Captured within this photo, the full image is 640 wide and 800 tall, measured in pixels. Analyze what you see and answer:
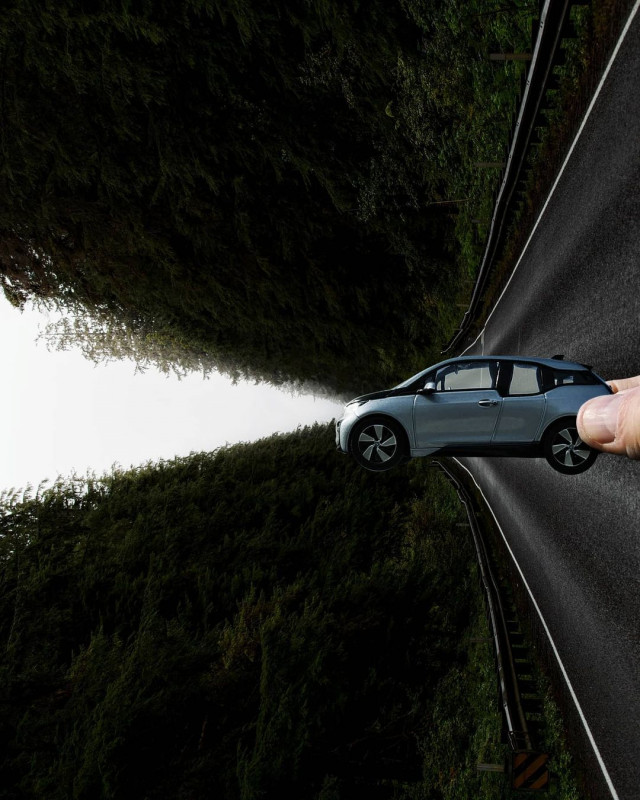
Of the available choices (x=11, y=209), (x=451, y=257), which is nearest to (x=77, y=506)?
(x=11, y=209)

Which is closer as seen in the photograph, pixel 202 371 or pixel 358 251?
pixel 358 251

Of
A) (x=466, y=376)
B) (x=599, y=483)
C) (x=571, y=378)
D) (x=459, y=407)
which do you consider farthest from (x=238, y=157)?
(x=599, y=483)

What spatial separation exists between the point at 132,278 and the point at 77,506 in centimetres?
744

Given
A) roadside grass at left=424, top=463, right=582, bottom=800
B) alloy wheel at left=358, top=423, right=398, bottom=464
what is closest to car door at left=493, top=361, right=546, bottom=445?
alloy wheel at left=358, top=423, right=398, bottom=464

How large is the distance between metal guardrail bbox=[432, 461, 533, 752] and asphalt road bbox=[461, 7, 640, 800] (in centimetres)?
81

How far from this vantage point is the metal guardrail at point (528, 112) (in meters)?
8.16

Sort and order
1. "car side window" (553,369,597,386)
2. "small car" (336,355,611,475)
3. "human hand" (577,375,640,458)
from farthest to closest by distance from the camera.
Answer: "small car" (336,355,611,475), "car side window" (553,369,597,386), "human hand" (577,375,640,458)

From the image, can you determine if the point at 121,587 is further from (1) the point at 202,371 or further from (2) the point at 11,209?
(1) the point at 202,371

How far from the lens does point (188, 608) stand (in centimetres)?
1168

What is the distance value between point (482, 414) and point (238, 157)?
11.2m

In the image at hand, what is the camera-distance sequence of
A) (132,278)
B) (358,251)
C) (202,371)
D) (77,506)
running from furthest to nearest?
(202,371) → (358,251) → (132,278) → (77,506)

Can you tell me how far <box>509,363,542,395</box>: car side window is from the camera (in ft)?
24.7

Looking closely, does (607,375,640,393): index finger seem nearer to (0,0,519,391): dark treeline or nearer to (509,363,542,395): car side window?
(509,363,542,395): car side window

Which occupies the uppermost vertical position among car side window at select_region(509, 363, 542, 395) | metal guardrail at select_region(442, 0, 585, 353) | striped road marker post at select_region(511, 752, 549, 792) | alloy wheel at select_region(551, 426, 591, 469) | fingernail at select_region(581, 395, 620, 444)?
metal guardrail at select_region(442, 0, 585, 353)
